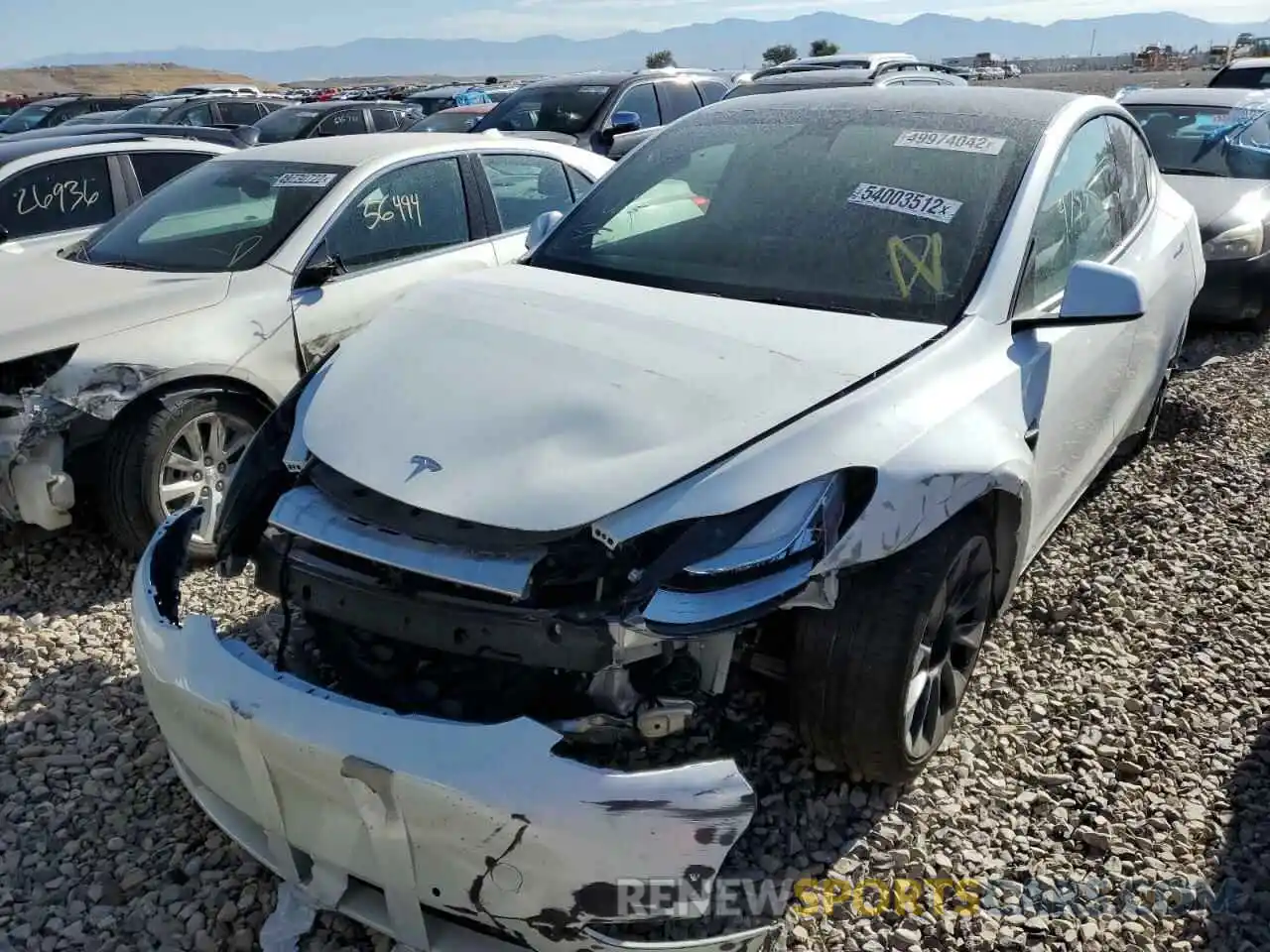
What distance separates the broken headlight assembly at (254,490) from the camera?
2.76m

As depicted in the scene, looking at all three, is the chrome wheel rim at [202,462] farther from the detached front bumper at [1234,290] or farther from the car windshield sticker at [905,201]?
the detached front bumper at [1234,290]

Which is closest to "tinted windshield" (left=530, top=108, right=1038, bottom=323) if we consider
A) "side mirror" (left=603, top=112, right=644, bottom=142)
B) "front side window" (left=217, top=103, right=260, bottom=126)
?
"side mirror" (left=603, top=112, right=644, bottom=142)

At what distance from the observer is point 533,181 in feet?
18.4

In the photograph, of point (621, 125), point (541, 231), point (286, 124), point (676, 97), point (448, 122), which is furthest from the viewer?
point (286, 124)

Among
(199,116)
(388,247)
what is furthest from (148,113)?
(388,247)

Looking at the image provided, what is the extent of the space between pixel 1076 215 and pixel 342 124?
40.0 feet

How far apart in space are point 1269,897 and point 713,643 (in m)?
1.52

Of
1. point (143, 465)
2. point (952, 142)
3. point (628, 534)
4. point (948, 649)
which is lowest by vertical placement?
point (948, 649)

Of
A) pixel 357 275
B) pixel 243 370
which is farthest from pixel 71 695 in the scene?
pixel 357 275

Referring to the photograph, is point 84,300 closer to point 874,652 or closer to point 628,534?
point 628,534

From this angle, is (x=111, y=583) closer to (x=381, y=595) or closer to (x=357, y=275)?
(x=357, y=275)

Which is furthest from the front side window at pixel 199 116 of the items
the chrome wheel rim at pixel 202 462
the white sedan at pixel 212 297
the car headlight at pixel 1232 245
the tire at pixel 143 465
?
the car headlight at pixel 1232 245

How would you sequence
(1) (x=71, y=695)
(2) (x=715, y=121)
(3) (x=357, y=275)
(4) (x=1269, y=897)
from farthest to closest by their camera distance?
(3) (x=357, y=275), (2) (x=715, y=121), (1) (x=71, y=695), (4) (x=1269, y=897)

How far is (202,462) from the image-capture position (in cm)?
413
